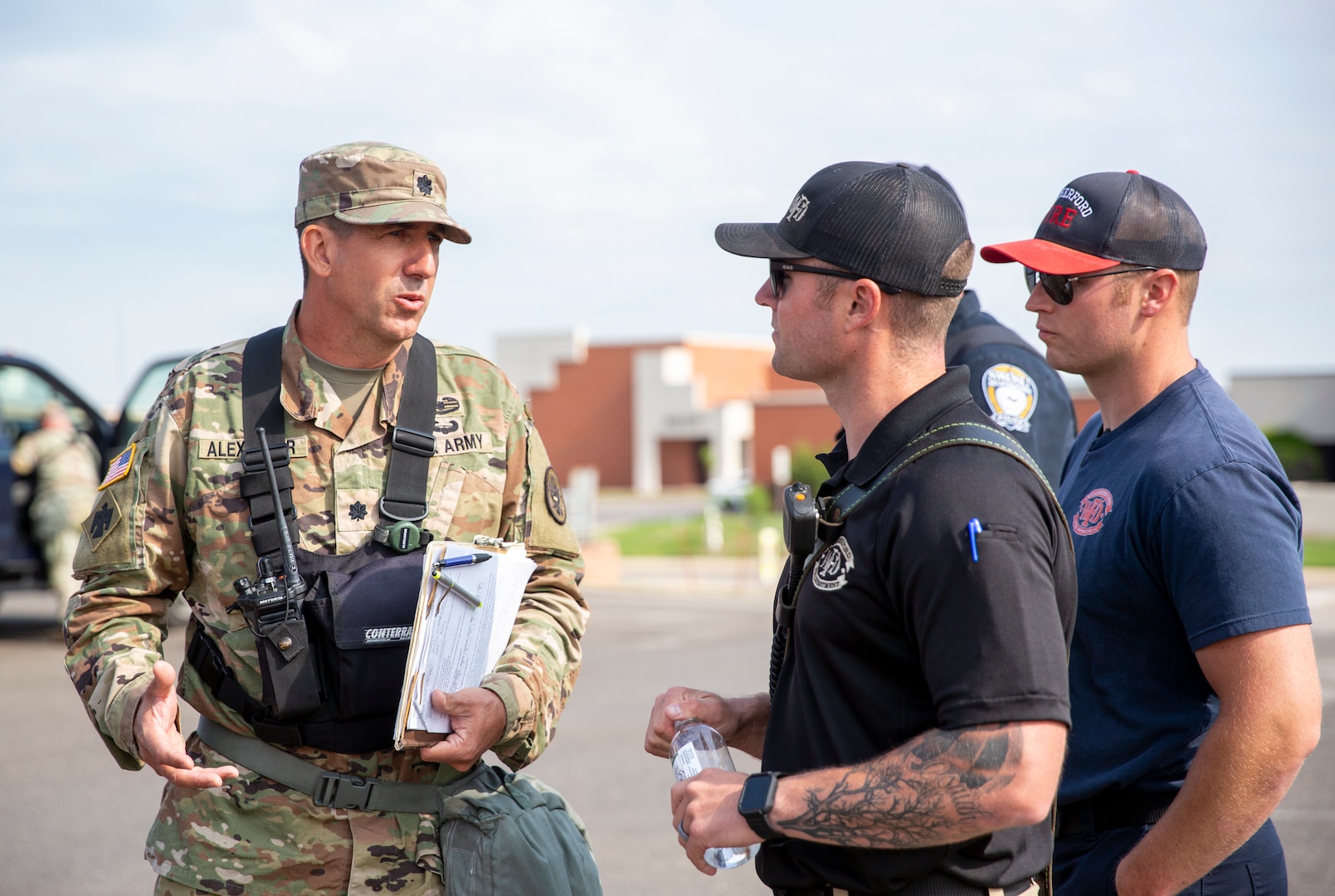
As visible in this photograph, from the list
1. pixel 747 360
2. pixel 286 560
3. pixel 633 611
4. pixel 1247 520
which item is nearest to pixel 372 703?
pixel 286 560

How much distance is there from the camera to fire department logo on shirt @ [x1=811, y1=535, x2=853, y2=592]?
1.74 meters

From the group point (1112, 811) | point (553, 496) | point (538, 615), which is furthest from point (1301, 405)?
point (538, 615)

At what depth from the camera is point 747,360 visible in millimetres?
59969

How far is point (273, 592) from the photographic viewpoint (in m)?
2.37

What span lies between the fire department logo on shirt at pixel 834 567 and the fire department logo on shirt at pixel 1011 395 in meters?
1.56

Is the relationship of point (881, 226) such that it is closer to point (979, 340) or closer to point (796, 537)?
point (796, 537)

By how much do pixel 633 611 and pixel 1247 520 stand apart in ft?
38.6

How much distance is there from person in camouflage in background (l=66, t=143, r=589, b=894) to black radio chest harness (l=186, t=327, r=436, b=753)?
42mm

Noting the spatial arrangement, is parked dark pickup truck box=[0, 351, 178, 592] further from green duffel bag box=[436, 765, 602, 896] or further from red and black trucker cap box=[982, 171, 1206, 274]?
red and black trucker cap box=[982, 171, 1206, 274]

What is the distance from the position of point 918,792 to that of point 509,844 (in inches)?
44.1

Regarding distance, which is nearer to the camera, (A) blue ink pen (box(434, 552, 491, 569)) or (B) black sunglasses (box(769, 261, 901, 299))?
(B) black sunglasses (box(769, 261, 901, 299))

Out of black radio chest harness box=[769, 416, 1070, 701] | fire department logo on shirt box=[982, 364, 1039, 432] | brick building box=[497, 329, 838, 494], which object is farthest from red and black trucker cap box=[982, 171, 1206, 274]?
brick building box=[497, 329, 838, 494]

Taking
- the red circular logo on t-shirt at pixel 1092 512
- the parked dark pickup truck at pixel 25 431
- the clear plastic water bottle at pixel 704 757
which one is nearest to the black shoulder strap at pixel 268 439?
the clear plastic water bottle at pixel 704 757

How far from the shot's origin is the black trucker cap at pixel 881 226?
1.84 meters
